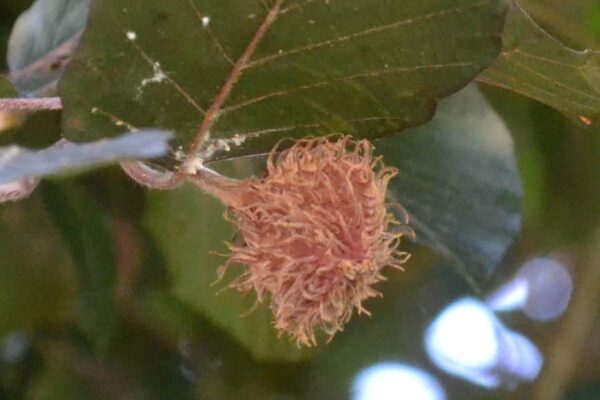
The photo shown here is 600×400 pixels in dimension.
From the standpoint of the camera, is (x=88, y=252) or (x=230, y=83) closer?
(x=230, y=83)

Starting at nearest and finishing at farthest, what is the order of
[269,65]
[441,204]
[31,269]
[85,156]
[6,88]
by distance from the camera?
1. [85,156]
2. [269,65]
3. [6,88]
4. [441,204]
5. [31,269]

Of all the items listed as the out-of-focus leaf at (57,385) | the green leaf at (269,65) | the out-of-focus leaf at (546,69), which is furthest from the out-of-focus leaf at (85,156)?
the out-of-focus leaf at (57,385)

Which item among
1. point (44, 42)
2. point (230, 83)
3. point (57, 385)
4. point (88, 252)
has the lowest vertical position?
point (57, 385)

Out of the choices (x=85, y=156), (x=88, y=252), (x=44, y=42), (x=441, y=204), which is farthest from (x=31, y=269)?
(x=85, y=156)

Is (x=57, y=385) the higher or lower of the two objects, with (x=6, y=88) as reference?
lower

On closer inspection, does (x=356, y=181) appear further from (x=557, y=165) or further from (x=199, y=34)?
(x=557, y=165)

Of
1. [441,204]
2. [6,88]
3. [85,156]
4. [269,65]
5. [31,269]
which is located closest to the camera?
[85,156]

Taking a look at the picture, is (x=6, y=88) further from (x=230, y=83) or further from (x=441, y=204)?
(x=441, y=204)
